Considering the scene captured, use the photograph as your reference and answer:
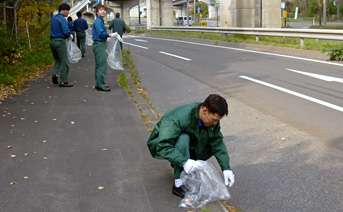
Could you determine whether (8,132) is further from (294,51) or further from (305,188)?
(294,51)

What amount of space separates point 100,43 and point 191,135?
6703 millimetres

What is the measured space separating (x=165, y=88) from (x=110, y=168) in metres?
6.44

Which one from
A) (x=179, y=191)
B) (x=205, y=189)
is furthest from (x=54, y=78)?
(x=205, y=189)

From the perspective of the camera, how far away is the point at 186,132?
4230 mm

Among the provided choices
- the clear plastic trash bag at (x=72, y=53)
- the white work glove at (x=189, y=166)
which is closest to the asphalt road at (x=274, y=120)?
the white work glove at (x=189, y=166)

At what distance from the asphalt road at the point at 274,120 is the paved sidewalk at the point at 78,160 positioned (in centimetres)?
89

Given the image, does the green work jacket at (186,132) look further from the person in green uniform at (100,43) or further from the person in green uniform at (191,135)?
the person in green uniform at (100,43)

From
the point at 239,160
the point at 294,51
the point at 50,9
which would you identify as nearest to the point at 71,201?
the point at 239,160

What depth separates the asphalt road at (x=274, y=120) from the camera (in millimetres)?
4675

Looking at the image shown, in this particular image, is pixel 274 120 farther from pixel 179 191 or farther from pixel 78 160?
pixel 179 191

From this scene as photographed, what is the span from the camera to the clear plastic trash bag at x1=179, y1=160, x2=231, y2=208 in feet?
13.8

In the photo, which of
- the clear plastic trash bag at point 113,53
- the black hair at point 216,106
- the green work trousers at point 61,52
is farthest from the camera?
the clear plastic trash bag at point 113,53

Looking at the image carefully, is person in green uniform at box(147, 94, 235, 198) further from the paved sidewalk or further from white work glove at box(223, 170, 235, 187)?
the paved sidewalk

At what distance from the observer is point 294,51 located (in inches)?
727
